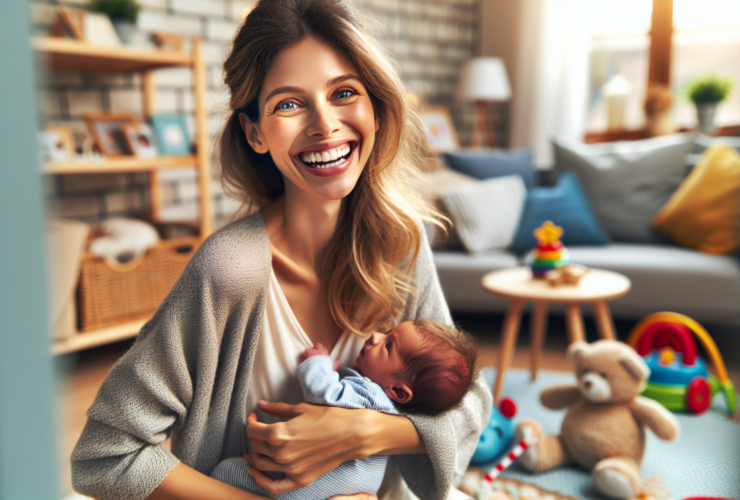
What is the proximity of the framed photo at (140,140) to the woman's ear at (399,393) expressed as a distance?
6.22 feet

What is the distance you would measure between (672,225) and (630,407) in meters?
1.53

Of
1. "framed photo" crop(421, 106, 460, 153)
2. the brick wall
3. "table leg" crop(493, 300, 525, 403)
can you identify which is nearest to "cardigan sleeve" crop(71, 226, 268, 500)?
the brick wall

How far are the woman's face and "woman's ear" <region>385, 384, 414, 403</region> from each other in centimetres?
33

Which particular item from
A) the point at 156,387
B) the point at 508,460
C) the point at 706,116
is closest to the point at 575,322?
the point at 508,460

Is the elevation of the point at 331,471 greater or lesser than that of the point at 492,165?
lesser

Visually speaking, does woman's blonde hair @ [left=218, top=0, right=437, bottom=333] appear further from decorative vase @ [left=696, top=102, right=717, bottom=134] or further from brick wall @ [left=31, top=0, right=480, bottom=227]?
decorative vase @ [left=696, top=102, right=717, bottom=134]

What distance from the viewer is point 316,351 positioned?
0.89 metres

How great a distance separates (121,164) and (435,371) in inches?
73.2

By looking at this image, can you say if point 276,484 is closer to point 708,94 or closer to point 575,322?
point 575,322

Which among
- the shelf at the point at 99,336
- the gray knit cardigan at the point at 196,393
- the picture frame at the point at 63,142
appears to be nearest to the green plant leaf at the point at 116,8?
the picture frame at the point at 63,142

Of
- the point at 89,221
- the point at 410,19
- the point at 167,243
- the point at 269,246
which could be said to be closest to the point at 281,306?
the point at 269,246

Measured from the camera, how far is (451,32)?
478cm

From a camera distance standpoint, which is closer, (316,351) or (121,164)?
(316,351)

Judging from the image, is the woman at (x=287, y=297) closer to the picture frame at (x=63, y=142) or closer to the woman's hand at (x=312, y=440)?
the woman's hand at (x=312, y=440)
